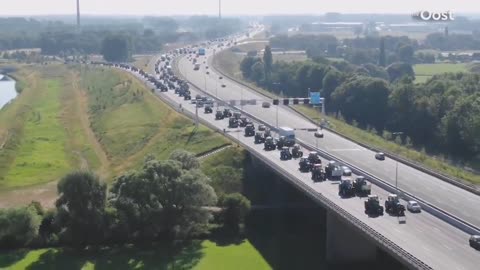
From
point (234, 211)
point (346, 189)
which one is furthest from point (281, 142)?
point (346, 189)

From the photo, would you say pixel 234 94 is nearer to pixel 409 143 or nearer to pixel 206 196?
pixel 409 143

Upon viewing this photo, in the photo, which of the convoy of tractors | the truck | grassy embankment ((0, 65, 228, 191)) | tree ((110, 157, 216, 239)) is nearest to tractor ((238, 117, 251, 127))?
the convoy of tractors

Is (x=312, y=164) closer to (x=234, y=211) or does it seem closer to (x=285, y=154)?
(x=285, y=154)

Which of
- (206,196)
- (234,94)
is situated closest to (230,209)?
(206,196)

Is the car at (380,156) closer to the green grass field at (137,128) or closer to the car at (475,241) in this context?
the green grass field at (137,128)

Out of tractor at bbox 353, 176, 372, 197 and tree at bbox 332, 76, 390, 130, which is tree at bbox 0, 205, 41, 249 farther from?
tree at bbox 332, 76, 390, 130

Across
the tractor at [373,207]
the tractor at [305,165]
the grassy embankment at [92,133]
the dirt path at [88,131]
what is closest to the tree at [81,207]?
the dirt path at [88,131]
